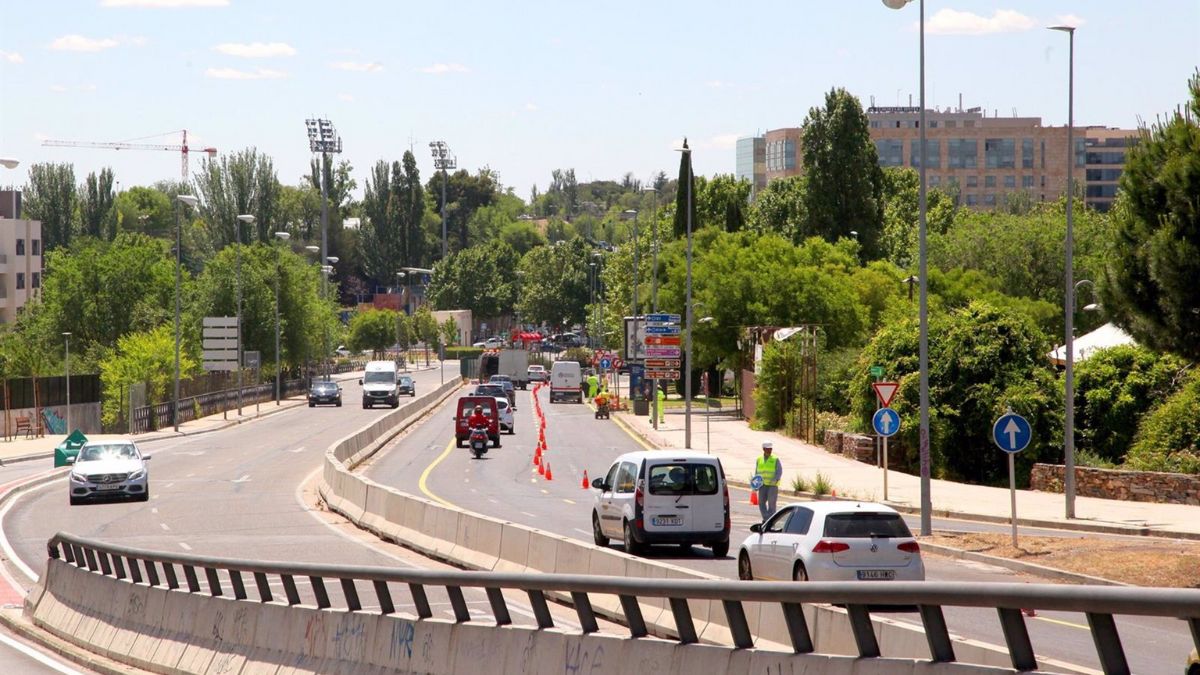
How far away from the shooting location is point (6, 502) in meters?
40.1

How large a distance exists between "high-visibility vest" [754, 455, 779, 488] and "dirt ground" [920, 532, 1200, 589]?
3.03 metres

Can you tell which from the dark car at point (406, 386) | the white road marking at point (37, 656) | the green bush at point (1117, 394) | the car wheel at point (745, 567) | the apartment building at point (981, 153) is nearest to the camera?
the white road marking at point (37, 656)

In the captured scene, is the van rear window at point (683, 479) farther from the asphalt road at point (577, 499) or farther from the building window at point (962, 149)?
the building window at point (962, 149)

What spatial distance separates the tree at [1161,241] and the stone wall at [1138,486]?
8.66 m

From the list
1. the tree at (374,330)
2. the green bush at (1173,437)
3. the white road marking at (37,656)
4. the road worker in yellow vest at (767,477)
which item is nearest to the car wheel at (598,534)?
the road worker in yellow vest at (767,477)

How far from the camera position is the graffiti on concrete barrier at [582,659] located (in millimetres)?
9508

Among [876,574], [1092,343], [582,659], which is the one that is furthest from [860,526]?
[1092,343]

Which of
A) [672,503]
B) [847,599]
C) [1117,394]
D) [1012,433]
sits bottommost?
[672,503]

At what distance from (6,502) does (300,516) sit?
11.1 m

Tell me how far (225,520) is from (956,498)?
60.6 ft

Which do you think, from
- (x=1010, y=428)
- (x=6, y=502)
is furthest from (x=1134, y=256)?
(x=6, y=502)

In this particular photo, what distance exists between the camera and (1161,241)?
88.2 ft

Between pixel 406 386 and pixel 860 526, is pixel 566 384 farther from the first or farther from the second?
pixel 860 526

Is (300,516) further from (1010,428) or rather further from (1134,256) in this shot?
(1134,256)
